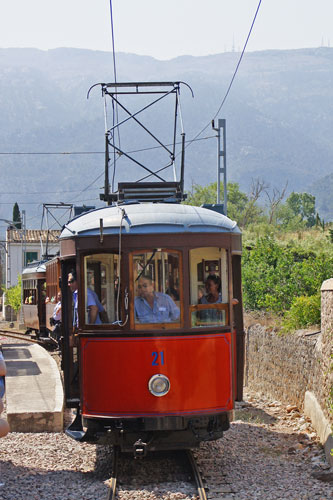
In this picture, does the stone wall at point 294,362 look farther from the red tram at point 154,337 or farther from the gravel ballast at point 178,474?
the red tram at point 154,337

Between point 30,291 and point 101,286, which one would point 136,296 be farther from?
point 30,291

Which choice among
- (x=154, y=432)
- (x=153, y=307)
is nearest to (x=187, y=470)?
(x=154, y=432)

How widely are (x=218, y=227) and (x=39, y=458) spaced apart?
3.45 metres

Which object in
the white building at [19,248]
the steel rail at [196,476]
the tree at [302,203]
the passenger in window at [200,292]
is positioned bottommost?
the steel rail at [196,476]

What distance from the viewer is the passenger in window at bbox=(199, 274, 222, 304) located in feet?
26.6

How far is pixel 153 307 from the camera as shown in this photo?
25.9 ft

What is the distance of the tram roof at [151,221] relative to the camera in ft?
26.3

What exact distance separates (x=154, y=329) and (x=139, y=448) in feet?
4.12

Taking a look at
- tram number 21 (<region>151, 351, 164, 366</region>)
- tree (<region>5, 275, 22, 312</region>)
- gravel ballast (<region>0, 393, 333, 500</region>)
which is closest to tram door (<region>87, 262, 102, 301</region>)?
tram number 21 (<region>151, 351, 164, 366</region>)

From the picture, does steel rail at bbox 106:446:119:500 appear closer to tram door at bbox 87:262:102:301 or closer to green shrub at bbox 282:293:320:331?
tram door at bbox 87:262:102:301

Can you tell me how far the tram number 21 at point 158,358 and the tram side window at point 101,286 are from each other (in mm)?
583

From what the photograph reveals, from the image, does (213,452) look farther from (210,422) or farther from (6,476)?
(6,476)

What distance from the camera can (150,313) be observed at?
25.8 ft

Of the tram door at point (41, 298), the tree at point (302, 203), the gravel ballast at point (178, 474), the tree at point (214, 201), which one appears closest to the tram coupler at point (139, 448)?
the gravel ballast at point (178, 474)
